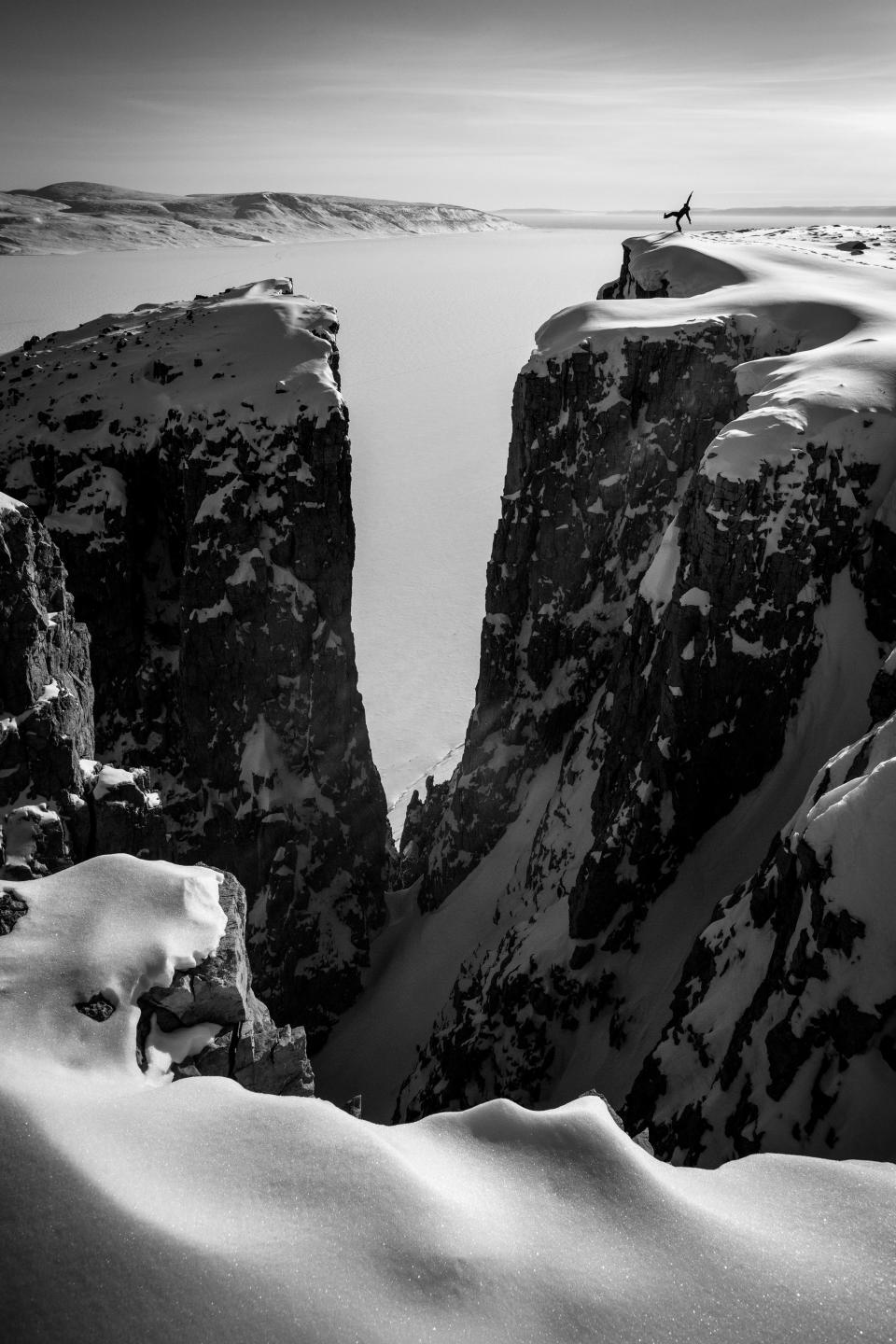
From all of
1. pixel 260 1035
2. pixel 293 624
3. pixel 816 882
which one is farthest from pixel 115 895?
pixel 293 624

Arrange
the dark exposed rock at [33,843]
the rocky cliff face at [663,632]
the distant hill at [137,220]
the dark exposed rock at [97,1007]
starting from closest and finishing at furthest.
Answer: the dark exposed rock at [97,1007]
the dark exposed rock at [33,843]
the rocky cliff face at [663,632]
the distant hill at [137,220]

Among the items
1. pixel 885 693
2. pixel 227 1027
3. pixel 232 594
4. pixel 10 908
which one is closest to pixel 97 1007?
pixel 227 1027

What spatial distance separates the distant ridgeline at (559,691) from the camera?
54.3 ft

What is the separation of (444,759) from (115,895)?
4227cm

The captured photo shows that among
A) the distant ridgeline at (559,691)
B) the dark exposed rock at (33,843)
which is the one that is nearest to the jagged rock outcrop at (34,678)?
the distant ridgeline at (559,691)

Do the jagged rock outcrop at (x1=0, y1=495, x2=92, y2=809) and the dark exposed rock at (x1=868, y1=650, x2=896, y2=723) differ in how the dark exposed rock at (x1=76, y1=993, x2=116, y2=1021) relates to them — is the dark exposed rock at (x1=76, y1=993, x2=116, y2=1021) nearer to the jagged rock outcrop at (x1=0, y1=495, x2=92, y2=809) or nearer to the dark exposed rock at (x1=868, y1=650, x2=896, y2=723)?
the jagged rock outcrop at (x1=0, y1=495, x2=92, y2=809)

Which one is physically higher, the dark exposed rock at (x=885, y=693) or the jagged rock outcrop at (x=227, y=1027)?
the dark exposed rock at (x=885, y=693)

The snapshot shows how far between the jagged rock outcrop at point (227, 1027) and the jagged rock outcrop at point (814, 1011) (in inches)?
314

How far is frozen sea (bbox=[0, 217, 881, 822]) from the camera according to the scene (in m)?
63.2

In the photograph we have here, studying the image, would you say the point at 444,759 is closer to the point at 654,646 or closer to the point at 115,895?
the point at 654,646

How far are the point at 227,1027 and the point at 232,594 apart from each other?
979 inches

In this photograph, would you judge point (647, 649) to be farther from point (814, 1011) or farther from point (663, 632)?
point (814, 1011)

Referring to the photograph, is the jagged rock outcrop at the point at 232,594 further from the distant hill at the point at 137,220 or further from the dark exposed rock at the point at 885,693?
the distant hill at the point at 137,220

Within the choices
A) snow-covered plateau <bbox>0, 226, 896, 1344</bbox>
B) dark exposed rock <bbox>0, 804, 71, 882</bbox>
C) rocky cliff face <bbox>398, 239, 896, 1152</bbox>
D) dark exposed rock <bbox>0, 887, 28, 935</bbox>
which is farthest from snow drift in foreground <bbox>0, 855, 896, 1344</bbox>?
rocky cliff face <bbox>398, 239, 896, 1152</bbox>
